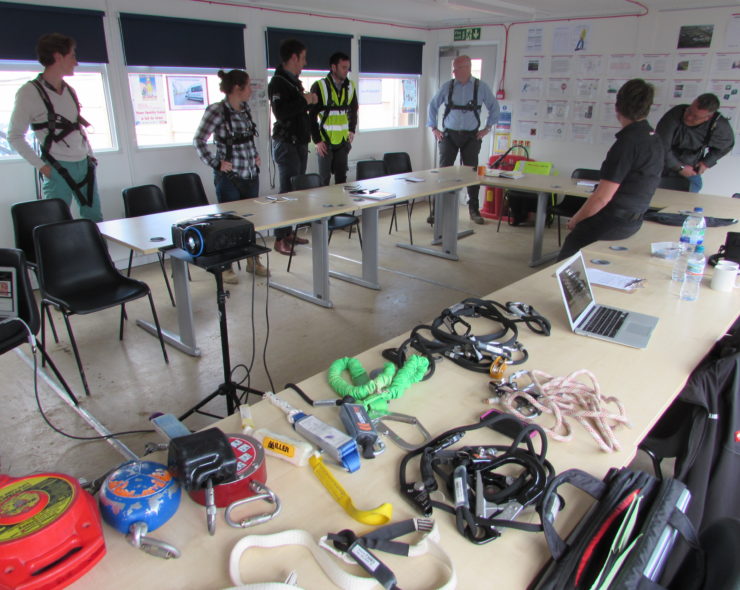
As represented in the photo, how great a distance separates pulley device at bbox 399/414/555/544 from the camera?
1.03m

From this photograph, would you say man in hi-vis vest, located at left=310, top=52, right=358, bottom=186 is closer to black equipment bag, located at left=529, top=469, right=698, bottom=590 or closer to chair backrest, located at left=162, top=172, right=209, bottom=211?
chair backrest, located at left=162, top=172, right=209, bottom=211

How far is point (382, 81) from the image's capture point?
275 inches

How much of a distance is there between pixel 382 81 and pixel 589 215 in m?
4.62

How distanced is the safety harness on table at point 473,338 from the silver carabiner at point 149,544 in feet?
2.75

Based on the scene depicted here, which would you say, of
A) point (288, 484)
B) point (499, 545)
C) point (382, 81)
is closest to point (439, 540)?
point (499, 545)

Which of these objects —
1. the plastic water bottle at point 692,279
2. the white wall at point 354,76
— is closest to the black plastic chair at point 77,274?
the white wall at point 354,76

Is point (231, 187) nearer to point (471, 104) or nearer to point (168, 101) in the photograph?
point (168, 101)

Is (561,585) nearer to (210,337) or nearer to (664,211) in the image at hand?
(210,337)

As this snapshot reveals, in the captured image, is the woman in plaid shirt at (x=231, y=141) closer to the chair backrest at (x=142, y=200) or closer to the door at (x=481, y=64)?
the chair backrest at (x=142, y=200)

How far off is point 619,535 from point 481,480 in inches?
10.7

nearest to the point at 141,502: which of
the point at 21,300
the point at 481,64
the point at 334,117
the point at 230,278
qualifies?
the point at 21,300

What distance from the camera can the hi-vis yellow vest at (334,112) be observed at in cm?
525

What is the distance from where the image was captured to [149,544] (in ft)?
3.14

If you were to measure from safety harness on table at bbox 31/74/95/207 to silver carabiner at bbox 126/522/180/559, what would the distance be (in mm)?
3504
